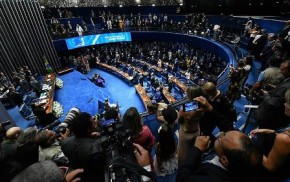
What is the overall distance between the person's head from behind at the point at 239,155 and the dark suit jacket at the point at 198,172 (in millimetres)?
68

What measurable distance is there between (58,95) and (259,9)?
14.4 m

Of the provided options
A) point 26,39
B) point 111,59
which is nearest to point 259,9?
point 111,59

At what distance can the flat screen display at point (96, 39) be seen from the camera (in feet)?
54.3

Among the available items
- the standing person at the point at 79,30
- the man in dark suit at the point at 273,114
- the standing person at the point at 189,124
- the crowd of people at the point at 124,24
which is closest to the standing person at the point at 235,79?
the man in dark suit at the point at 273,114

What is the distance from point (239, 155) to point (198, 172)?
1.12ft

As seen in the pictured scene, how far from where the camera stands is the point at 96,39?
1805 centimetres

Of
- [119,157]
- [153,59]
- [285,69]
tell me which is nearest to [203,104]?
[119,157]

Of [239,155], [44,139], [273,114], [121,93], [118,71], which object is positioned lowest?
[121,93]

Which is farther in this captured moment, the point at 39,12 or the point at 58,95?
the point at 39,12

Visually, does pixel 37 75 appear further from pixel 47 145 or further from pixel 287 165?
pixel 287 165

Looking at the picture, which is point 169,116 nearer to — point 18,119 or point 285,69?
point 285,69

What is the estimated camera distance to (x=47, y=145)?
2482 millimetres

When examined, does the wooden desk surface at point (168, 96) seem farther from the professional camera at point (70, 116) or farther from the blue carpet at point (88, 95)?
the professional camera at point (70, 116)

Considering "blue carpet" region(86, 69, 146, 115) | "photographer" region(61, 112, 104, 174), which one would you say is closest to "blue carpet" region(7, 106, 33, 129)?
"blue carpet" region(86, 69, 146, 115)
